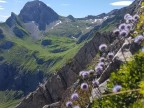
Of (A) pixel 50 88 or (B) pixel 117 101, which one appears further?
(A) pixel 50 88

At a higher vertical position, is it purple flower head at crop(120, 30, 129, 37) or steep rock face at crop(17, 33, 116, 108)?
purple flower head at crop(120, 30, 129, 37)

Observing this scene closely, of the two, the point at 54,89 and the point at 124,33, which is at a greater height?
the point at 124,33

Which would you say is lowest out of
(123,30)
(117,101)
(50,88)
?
(50,88)

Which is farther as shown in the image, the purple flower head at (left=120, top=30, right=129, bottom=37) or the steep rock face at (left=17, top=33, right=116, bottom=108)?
the steep rock face at (left=17, top=33, right=116, bottom=108)

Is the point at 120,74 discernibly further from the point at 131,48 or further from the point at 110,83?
the point at 131,48

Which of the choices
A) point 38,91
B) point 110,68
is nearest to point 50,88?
point 38,91

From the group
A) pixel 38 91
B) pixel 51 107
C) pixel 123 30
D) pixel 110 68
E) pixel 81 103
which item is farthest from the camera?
pixel 38 91

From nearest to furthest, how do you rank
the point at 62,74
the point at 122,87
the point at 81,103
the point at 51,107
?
1. the point at 122,87
2. the point at 81,103
3. the point at 51,107
4. the point at 62,74

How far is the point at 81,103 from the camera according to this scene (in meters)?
18.9

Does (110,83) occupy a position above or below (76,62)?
above

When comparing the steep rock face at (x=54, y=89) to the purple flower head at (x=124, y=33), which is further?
the steep rock face at (x=54, y=89)

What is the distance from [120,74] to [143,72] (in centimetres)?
99

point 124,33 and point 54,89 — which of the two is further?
point 54,89

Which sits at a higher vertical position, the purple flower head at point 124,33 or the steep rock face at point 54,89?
the purple flower head at point 124,33
